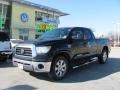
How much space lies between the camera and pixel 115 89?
6.88 meters

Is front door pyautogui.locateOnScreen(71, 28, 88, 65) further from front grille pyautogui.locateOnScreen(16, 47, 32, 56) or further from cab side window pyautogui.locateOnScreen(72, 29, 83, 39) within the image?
front grille pyautogui.locateOnScreen(16, 47, 32, 56)

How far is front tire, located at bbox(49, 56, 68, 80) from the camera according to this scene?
25.3 feet

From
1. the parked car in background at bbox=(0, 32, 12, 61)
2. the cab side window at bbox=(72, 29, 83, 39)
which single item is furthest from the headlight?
the parked car in background at bbox=(0, 32, 12, 61)

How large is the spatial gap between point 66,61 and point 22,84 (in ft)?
6.13

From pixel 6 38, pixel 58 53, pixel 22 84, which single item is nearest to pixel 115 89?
pixel 58 53

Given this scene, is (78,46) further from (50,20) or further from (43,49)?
(50,20)

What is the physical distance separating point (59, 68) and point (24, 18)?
28.8 metres

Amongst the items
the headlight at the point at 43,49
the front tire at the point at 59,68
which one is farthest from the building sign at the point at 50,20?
the headlight at the point at 43,49

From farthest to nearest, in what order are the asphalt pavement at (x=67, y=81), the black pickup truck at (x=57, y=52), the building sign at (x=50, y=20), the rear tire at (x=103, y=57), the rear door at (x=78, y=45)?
the building sign at (x=50, y=20), the rear tire at (x=103, y=57), the rear door at (x=78, y=45), the black pickup truck at (x=57, y=52), the asphalt pavement at (x=67, y=81)

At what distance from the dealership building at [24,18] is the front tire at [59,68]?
25.8 metres

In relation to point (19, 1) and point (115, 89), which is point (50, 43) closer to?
point (115, 89)

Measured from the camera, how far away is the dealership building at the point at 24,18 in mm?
33812

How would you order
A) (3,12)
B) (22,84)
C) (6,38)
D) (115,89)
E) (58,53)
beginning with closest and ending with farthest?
1. (115,89)
2. (22,84)
3. (58,53)
4. (6,38)
5. (3,12)

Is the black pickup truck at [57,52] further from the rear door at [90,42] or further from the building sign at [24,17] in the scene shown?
the building sign at [24,17]
